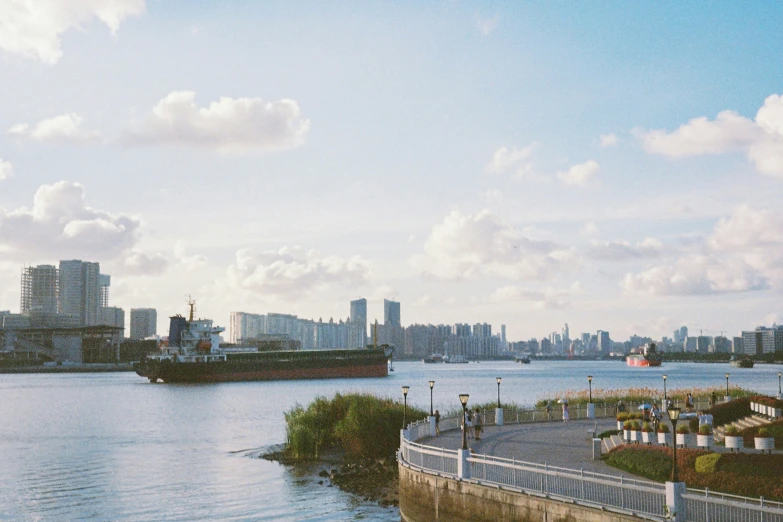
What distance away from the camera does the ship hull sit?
144875mm

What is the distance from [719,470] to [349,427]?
23.6 meters

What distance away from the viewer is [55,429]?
66.0 m

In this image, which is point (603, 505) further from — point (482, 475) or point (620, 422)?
point (620, 422)

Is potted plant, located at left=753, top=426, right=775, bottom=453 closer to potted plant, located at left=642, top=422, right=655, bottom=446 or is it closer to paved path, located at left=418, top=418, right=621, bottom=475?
potted plant, located at left=642, top=422, right=655, bottom=446

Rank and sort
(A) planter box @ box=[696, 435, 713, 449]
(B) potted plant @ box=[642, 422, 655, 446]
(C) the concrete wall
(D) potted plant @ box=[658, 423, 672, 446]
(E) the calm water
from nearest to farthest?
(C) the concrete wall, (A) planter box @ box=[696, 435, 713, 449], (B) potted plant @ box=[642, 422, 655, 446], (D) potted plant @ box=[658, 423, 672, 446], (E) the calm water

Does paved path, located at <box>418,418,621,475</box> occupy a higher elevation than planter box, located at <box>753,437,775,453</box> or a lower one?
lower

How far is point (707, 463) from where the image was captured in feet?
69.1

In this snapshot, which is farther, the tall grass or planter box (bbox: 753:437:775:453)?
the tall grass

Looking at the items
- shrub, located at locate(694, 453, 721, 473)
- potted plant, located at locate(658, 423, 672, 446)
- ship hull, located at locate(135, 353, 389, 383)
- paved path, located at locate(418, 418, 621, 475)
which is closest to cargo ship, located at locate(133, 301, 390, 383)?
ship hull, located at locate(135, 353, 389, 383)

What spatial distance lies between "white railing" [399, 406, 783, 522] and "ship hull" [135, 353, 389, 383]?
12347 centimetres

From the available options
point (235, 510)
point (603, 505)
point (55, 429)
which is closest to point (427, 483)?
point (603, 505)

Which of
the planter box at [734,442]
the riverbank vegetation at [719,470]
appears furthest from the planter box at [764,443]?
the riverbank vegetation at [719,470]

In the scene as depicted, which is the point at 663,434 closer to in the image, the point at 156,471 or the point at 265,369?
the point at 156,471

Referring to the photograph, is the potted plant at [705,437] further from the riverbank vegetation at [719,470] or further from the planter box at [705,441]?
the riverbank vegetation at [719,470]
